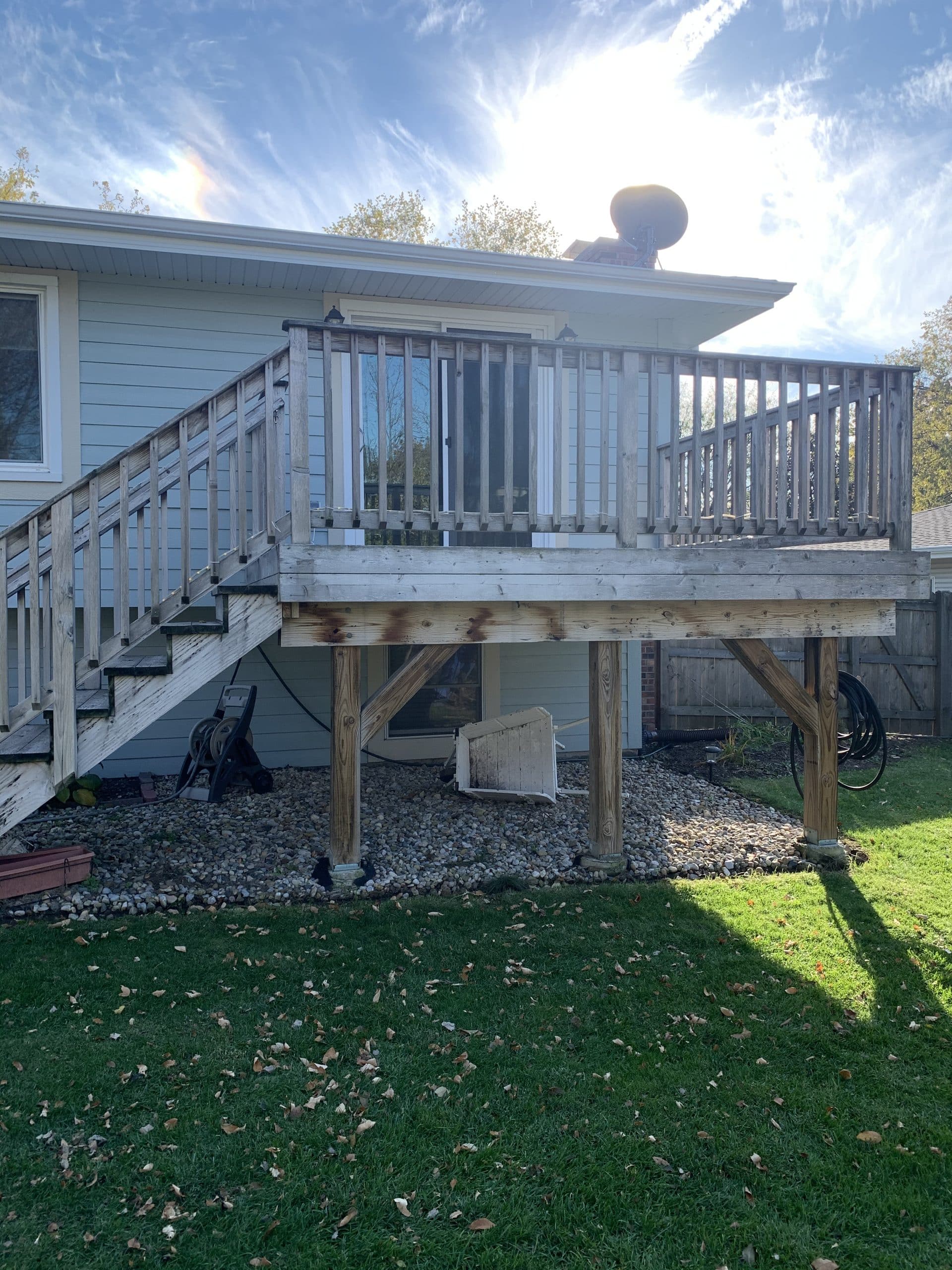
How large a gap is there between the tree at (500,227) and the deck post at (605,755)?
21497mm

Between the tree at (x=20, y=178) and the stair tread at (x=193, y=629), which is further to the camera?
the tree at (x=20, y=178)

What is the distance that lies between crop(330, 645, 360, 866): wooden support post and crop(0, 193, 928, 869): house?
14 millimetres

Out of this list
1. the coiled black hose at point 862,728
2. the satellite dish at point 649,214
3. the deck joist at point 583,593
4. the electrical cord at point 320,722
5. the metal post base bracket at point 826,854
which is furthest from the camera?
the satellite dish at point 649,214

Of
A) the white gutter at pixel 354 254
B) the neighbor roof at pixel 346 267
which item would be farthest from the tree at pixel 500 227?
the white gutter at pixel 354 254

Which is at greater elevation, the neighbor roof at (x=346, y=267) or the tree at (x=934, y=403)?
the tree at (x=934, y=403)

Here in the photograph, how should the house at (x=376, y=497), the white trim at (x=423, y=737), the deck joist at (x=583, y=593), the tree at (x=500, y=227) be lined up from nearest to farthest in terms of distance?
the house at (x=376, y=497), the deck joist at (x=583, y=593), the white trim at (x=423, y=737), the tree at (x=500, y=227)

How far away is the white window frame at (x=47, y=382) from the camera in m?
6.13

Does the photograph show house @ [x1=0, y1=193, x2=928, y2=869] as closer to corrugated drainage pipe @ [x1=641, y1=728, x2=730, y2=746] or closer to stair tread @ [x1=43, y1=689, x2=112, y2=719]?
stair tread @ [x1=43, y1=689, x2=112, y2=719]

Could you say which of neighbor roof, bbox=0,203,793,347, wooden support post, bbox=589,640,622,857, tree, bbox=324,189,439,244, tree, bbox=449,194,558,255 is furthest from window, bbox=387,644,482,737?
tree, bbox=449,194,558,255

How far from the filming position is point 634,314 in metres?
7.31

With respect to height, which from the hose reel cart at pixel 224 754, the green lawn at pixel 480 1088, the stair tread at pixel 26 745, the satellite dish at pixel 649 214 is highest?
the satellite dish at pixel 649 214

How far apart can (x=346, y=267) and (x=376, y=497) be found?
1759 mm

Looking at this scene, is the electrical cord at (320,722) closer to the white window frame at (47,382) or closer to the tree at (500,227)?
the white window frame at (47,382)

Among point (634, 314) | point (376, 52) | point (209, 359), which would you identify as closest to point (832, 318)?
point (376, 52)
